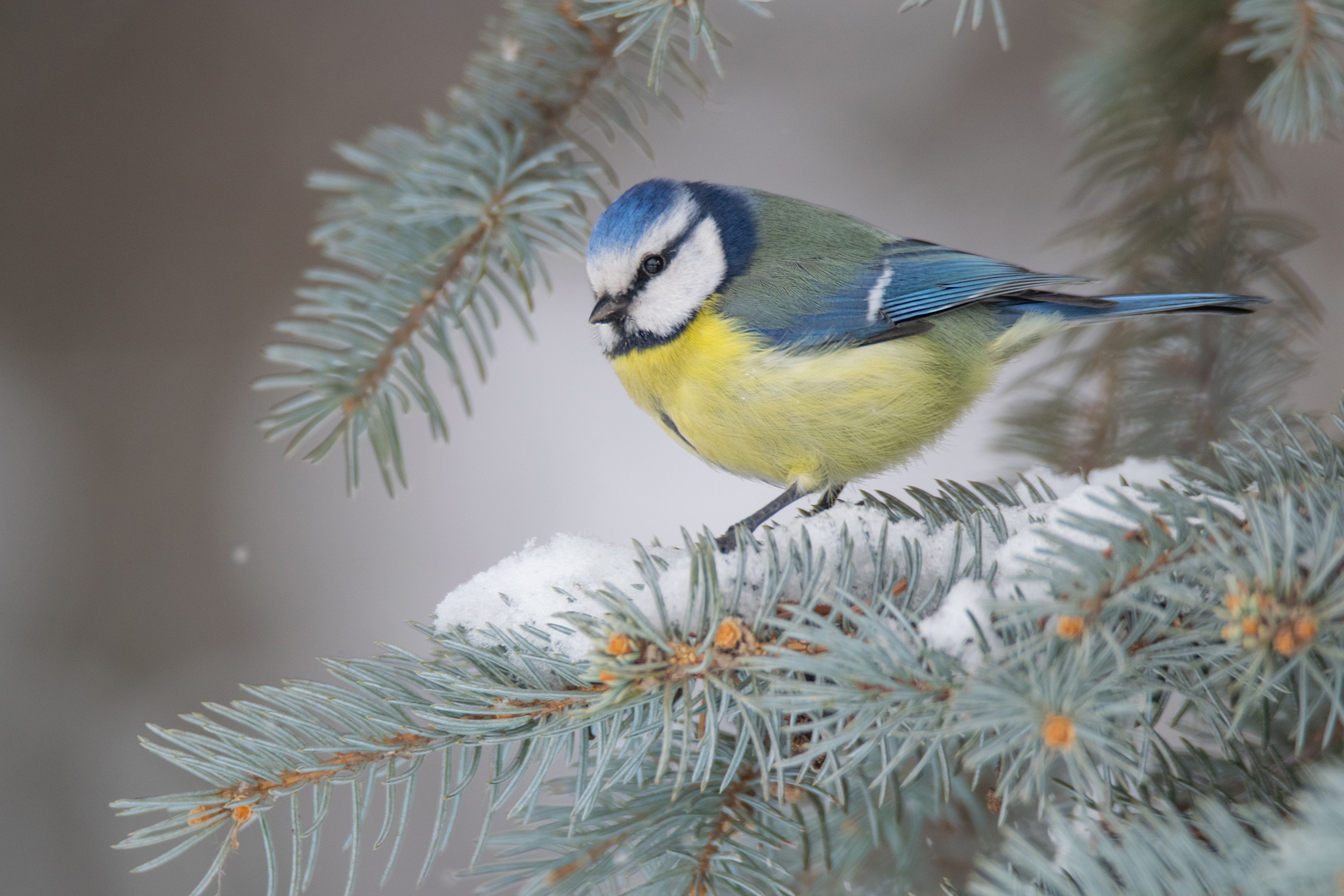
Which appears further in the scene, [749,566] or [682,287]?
[682,287]

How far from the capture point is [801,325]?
0.86m

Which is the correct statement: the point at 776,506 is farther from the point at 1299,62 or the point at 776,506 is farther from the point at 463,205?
the point at 1299,62

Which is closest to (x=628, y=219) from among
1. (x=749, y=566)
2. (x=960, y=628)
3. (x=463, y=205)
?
(x=463, y=205)

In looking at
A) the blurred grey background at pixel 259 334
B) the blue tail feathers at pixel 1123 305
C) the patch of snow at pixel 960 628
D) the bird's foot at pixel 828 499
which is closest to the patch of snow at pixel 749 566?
the patch of snow at pixel 960 628

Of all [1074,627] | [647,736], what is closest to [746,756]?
[647,736]

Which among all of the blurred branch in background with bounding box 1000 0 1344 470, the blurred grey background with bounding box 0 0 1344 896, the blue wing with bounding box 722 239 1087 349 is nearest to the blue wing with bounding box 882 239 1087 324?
the blue wing with bounding box 722 239 1087 349

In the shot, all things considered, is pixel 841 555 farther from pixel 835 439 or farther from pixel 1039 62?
pixel 1039 62

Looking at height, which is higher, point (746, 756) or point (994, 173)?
point (994, 173)

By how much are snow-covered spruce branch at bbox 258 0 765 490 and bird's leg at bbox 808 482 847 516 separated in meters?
0.35

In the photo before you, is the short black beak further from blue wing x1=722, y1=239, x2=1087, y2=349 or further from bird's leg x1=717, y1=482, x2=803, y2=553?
bird's leg x1=717, y1=482, x2=803, y2=553

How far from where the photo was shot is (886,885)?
2.11 ft

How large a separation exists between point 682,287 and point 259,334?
2.98ft

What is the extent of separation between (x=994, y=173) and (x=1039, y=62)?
0.19 metres

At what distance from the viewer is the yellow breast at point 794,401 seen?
0.82 m
